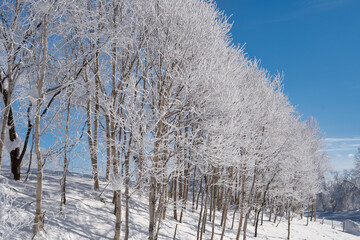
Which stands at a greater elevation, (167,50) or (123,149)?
(167,50)

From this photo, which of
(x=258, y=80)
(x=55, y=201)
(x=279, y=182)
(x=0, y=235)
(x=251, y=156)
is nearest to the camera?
(x=0, y=235)

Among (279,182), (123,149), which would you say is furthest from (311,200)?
(123,149)

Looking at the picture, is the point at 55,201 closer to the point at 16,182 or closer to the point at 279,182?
the point at 16,182

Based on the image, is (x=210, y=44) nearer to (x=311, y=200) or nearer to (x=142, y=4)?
(x=142, y=4)

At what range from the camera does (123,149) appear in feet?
20.4

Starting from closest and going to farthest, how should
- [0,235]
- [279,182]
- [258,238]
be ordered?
1. [0,235]
2. [258,238]
3. [279,182]

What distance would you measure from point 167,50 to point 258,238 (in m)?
11.5

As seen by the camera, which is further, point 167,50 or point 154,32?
point 154,32

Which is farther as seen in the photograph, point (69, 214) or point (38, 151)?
point (69, 214)

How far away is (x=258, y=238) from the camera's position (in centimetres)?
1353

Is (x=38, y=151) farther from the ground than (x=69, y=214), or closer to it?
farther from the ground

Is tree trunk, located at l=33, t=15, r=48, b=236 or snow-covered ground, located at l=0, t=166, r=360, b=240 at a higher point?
tree trunk, located at l=33, t=15, r=48, b=236

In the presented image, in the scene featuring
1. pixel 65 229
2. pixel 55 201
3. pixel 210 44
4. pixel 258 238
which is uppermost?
pixel 210 44

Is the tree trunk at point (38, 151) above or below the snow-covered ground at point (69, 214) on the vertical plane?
above
